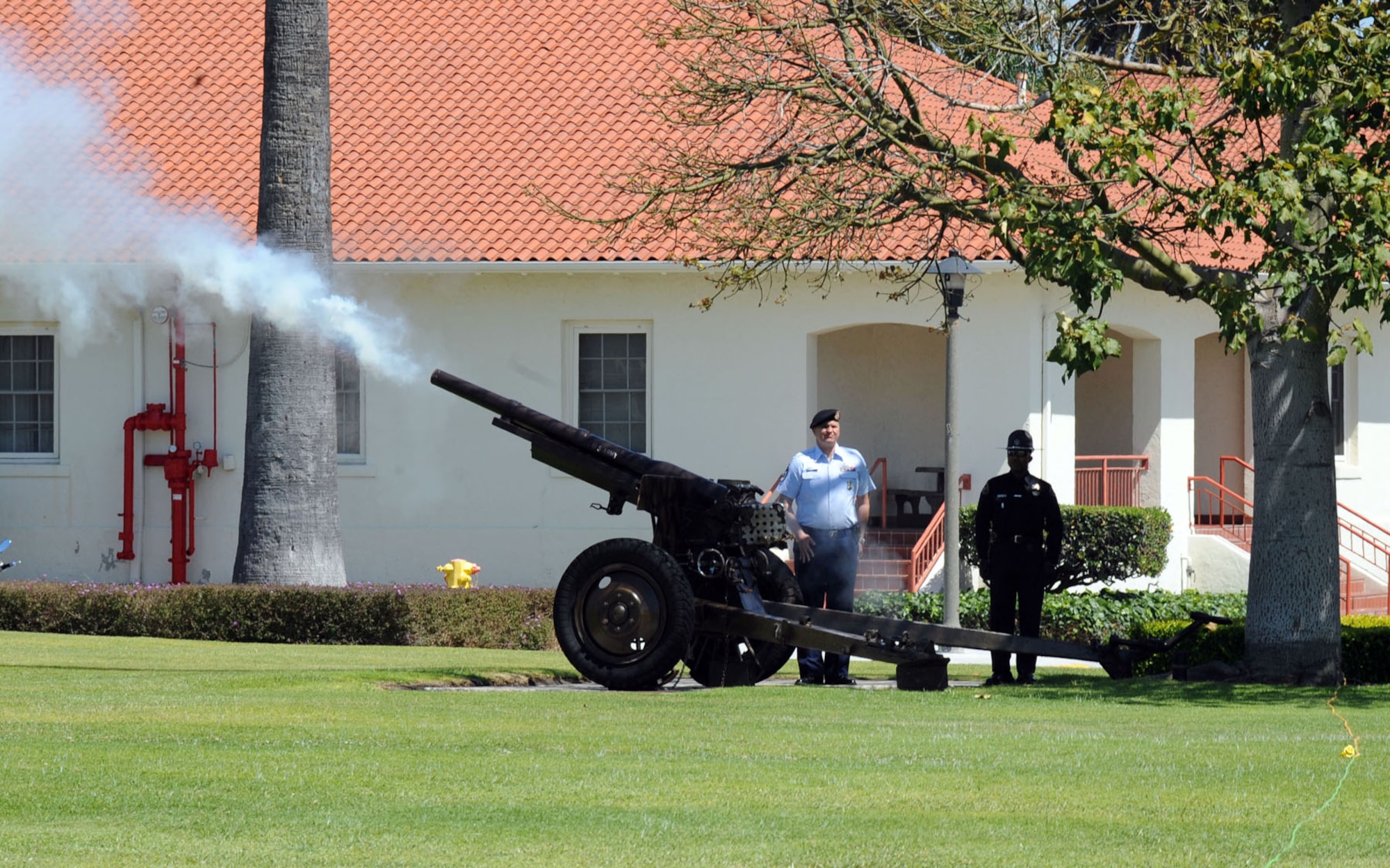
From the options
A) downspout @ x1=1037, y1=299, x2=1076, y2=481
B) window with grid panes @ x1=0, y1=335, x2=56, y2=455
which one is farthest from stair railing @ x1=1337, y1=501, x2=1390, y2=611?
window with grid panes @ x1=0, y1=335, x2=56, y2=455

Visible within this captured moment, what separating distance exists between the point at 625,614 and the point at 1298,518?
4775mm

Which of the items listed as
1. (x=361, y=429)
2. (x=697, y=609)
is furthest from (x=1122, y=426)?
(x=697, y=609)

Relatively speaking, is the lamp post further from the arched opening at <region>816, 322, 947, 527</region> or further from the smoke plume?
the arched opening at <region>816, 322, 947, 527</region>

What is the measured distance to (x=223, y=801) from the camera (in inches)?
267

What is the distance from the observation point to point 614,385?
2223 centimetres

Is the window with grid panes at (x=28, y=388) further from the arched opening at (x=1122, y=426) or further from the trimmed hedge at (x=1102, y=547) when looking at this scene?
the arched opening at (x=1122, y=426)

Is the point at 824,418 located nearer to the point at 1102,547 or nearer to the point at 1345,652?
the point at 1345,652

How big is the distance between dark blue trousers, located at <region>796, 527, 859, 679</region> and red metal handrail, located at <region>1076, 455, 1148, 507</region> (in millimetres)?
9347

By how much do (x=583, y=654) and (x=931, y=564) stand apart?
9.41 metres

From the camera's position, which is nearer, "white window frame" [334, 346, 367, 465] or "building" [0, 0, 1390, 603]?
"building" [0, 0, 1390, 603]

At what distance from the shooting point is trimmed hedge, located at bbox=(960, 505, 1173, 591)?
2022 centimetres

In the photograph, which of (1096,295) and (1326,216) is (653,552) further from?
(1326,216)

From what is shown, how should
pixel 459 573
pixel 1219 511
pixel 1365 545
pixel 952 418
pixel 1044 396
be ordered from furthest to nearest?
pixel 1219 511 → pixel 1365 545 → pixel 1044 396 → pixel 459 573 → pixel 952 418

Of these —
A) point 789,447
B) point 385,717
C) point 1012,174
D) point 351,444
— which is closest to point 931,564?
point 789,447
